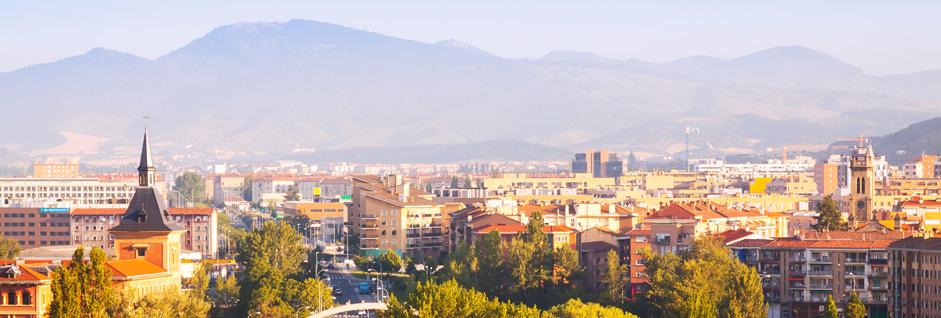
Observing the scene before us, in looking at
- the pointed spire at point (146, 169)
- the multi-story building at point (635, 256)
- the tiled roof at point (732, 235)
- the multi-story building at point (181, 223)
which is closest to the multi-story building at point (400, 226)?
the multi-story building at point (181, 223)

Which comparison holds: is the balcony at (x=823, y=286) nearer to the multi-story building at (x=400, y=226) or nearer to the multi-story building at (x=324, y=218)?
the multi-story building at (x=400, y=226)

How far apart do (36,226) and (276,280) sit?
2403 inches

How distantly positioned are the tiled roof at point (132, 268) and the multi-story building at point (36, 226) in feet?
225

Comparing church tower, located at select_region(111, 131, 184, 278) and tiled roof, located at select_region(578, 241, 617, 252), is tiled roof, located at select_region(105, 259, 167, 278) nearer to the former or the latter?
church tower, located at select_region(111, 131, 184, 278)

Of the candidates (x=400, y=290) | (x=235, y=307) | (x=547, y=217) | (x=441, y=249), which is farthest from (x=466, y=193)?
(x=235, y=307)

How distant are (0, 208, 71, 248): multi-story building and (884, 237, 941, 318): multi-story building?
76.7 metres

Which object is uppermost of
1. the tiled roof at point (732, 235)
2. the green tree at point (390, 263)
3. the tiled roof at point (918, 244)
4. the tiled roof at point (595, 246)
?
the tiled roof at point (918, 244)

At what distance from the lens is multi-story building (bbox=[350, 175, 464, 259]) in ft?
461

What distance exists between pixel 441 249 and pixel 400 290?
117 feet

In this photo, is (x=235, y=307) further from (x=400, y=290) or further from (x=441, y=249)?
(x=441, y=249)

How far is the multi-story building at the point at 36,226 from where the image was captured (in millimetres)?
147500

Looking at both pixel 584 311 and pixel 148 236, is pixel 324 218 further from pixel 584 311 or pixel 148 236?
pixel 584 311

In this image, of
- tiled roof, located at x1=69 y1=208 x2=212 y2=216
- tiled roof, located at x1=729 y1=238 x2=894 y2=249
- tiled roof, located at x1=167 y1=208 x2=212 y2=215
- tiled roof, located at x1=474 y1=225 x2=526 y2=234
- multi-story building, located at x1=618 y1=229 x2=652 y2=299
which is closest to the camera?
tiled roof, located at x1=729 y1=238 x2=894 y2=249

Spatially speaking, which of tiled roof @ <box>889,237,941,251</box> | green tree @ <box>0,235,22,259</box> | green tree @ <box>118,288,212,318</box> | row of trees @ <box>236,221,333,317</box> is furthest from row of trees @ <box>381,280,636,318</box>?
green tree @ <box>0,235,22,259</box>
